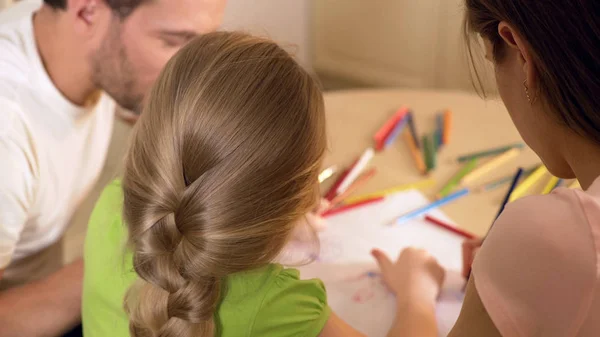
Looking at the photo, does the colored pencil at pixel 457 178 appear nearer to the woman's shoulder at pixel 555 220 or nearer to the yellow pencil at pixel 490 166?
the yellow pencil at pixel 490 166

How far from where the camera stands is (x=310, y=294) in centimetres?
65

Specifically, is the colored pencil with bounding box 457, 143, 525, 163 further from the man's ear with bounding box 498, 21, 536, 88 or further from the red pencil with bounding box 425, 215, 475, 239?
the man's ear with bounding box 498, 21, 536, 88

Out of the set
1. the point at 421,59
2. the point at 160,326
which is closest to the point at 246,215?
the point at 160,326

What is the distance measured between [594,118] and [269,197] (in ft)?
0.93

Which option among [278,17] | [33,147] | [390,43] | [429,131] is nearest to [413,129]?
[429,131]

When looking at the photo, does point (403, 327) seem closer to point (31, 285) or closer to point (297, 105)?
point (297, 105)

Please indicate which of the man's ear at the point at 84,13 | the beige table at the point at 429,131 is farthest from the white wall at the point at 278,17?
the man's ear at the point at 84,13

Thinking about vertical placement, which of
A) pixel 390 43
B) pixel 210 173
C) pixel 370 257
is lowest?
pixel 390 43

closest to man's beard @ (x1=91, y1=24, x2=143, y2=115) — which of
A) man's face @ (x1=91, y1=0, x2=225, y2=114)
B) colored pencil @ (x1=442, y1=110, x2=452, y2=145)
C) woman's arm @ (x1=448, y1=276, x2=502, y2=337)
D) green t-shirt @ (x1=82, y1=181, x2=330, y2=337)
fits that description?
man's face @ (x1=91, y1=0, x2=225, y2=114)

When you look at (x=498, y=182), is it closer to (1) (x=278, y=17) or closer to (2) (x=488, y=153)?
(2) (x=488, y=153)

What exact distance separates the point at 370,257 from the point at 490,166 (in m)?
0.28

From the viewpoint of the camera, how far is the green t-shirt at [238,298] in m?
0.62

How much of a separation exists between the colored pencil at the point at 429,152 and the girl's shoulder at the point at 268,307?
0.41 metres

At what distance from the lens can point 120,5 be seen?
0.86 m
